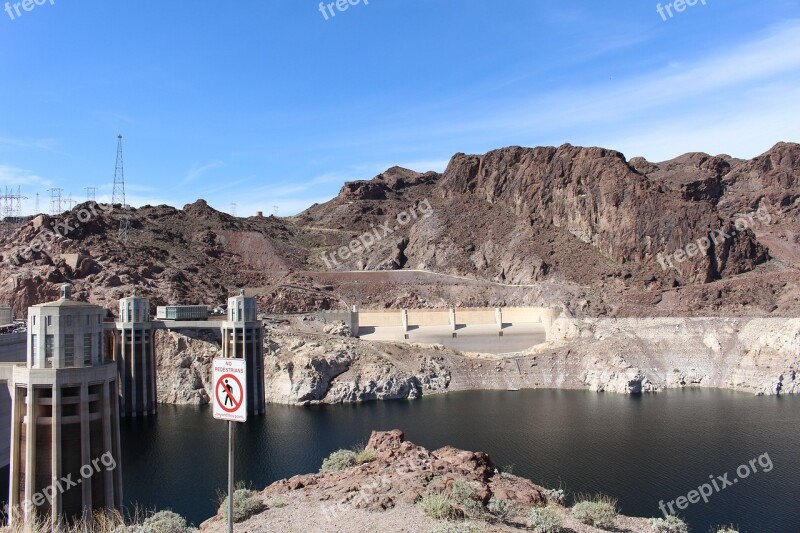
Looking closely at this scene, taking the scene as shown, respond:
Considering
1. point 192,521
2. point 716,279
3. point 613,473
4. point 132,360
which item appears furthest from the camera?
point 716,279

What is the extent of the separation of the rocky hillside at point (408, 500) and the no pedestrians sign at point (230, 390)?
5.75m

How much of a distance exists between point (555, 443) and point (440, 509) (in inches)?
1199

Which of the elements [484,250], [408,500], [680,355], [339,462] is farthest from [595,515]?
[484,250]

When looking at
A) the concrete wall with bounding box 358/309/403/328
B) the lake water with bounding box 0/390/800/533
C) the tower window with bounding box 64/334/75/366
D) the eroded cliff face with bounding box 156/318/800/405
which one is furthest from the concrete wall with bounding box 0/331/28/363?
the concrete wall with bounding box 358/309/403/328

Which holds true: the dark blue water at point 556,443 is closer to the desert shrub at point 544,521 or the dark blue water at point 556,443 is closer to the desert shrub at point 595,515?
the desert shrub at point 595,515

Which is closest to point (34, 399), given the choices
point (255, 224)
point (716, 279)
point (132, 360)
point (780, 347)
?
point (132, 360)

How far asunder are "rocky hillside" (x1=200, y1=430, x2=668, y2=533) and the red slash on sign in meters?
5.79

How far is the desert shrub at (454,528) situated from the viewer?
14.4 metres

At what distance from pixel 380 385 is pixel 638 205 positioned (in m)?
55.1

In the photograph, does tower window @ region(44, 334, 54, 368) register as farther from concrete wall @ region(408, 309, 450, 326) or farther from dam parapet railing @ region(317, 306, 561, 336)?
concrete wall @ region(408, 309, 450, 326)

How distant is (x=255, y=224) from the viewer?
125 metres

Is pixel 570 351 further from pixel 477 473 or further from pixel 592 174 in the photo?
pixel 477 473

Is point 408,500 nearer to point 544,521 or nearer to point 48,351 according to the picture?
point 544,521

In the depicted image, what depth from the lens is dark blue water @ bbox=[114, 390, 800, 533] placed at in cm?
3375
